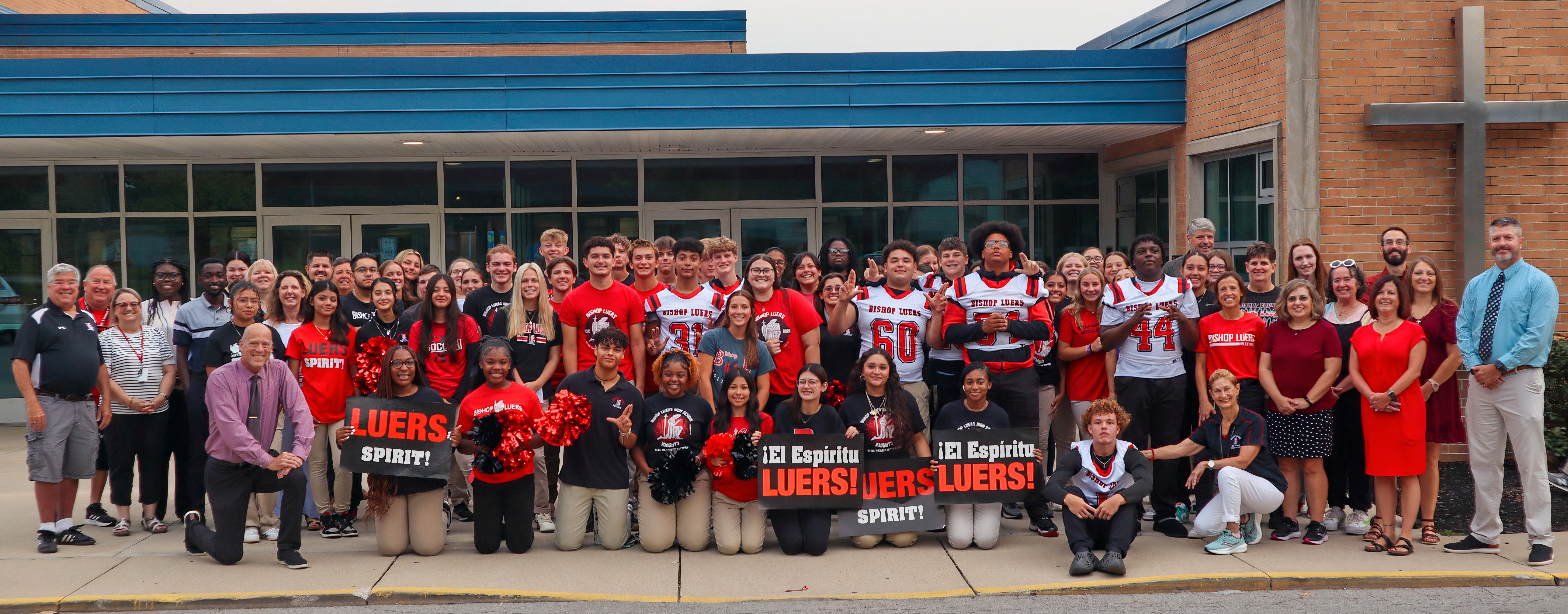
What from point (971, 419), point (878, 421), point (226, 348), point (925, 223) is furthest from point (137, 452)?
point (925, 223)

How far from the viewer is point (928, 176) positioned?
46.3ft

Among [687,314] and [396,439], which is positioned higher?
[687,314]

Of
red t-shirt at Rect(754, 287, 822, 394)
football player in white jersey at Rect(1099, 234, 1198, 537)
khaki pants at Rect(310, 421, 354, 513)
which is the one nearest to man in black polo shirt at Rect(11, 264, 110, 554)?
khaki pants at Rect(310, 421, 354, 513)

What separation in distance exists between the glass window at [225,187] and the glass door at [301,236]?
381 millimetres

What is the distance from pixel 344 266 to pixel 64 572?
2.77 metres

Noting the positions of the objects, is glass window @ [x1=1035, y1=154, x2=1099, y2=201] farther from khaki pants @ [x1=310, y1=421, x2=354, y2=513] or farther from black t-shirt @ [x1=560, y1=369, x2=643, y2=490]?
khaki pants @ [x1=310, y1=421, x2=354, y2=513]

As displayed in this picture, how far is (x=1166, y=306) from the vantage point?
289 inches

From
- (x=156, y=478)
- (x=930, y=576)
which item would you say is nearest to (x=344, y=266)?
(x=156, y=478)

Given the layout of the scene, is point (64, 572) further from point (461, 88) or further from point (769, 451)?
point (461, 88)

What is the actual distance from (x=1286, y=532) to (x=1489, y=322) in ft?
5.81

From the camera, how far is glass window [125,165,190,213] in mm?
13750

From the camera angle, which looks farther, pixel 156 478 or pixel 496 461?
pixel 156 478

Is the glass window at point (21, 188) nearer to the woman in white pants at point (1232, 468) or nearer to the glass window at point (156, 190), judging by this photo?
the glass window at point (156, 190)

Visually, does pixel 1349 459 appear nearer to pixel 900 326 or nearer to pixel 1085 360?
pixel 1085 360
